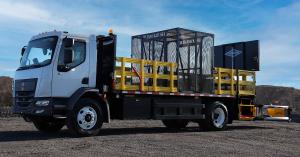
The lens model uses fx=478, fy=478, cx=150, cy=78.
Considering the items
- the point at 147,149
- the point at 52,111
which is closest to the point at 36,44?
the point at 52,111

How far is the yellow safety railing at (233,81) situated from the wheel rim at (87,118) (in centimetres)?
588

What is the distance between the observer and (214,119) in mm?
17750

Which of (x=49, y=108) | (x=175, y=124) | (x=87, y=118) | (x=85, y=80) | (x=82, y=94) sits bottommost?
(x=175, y=124)

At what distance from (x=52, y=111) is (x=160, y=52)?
19.6 feet

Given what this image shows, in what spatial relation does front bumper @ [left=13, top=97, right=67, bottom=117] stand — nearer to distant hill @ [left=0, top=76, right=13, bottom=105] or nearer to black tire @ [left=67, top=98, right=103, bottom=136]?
black tire @ [left=67, top=98, right=103, bottom=136]

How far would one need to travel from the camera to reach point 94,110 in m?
13.9

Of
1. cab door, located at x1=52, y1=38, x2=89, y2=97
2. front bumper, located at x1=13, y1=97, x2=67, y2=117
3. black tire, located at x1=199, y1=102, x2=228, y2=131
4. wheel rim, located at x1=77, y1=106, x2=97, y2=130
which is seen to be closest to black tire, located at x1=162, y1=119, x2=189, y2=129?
black tire, located at x1=199, y1=102, x2=228, y2=131

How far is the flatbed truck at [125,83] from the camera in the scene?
1344cm

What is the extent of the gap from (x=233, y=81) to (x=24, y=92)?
8.53 meters

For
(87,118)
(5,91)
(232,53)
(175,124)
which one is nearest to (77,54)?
(87,118)

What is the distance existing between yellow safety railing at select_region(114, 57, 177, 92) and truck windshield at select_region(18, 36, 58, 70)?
2123 millimetres

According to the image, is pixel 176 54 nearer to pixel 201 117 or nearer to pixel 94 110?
pixel 201 117

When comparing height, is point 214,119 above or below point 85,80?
below

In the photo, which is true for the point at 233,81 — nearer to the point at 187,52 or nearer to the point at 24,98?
the point at 187,52
